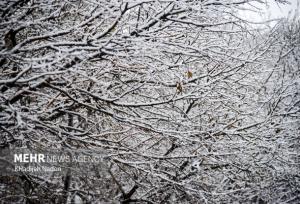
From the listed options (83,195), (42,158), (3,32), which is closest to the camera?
(3,32)

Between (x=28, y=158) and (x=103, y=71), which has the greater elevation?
(x=103, y=71)

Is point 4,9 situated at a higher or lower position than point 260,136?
higher

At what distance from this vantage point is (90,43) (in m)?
2.40

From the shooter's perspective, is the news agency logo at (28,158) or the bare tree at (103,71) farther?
the news agency logo at (28,158)

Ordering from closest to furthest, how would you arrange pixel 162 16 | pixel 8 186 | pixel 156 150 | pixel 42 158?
pixel 162 16
pixel 42 158
pixel 8 186
pixel 156 150

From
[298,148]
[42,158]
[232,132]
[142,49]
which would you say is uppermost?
[142,49]

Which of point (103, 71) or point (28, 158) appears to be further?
point (28, 158)

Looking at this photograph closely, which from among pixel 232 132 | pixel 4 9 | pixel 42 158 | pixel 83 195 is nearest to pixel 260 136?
pixel 232 132

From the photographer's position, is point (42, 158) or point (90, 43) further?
point (42, 158)

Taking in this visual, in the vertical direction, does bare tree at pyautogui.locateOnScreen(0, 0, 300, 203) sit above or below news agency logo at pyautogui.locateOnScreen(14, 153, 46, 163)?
above

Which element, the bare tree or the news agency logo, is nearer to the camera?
the bare tree

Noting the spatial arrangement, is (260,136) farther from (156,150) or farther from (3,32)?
(3,32)

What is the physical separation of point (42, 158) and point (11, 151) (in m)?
0.35

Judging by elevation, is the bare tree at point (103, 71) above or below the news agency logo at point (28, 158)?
above
